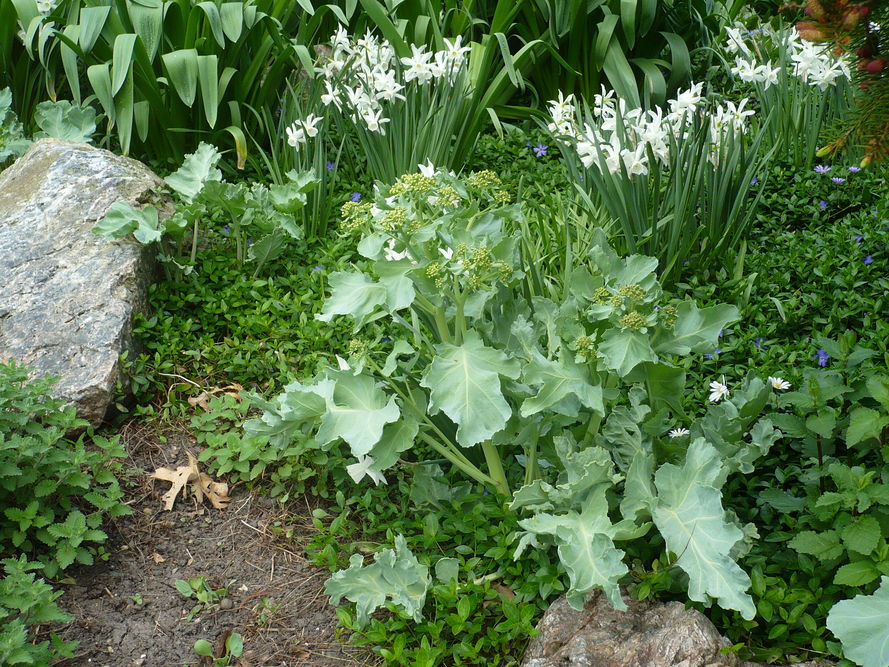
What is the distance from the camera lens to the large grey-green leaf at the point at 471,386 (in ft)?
6.29

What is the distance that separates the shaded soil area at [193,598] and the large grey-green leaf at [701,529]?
798 mm

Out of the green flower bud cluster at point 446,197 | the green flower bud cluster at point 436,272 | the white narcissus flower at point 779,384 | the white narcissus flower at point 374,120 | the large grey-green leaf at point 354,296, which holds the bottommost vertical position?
the white narcissus flower at point 779,384

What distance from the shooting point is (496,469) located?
229 cm

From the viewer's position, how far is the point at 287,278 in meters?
3.35

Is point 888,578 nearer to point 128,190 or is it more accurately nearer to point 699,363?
point 699,363

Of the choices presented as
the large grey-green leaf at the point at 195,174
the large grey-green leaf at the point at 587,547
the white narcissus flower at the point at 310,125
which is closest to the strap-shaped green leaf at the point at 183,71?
the large grey-green leaf at the point at 195,174

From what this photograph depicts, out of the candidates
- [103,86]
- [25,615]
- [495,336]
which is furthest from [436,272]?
[103,86]

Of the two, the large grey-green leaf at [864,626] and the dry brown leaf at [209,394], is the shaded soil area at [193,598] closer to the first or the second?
the dry brown leaf at [209,394]

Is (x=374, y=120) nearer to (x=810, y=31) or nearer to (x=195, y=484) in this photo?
(x=195, y=484)

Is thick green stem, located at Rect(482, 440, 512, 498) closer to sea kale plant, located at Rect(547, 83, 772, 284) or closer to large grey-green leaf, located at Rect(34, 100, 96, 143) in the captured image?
sea kale plant, located at Rect(547, 83, 772, 284)

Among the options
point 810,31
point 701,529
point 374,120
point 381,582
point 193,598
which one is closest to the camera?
point 810,31

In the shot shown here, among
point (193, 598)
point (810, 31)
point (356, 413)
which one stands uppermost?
point (810, 31)

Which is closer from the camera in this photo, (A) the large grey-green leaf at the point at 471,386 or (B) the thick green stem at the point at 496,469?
(A) the large grey-green leaf at the point at 471,386

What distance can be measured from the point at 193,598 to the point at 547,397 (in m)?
1.12
